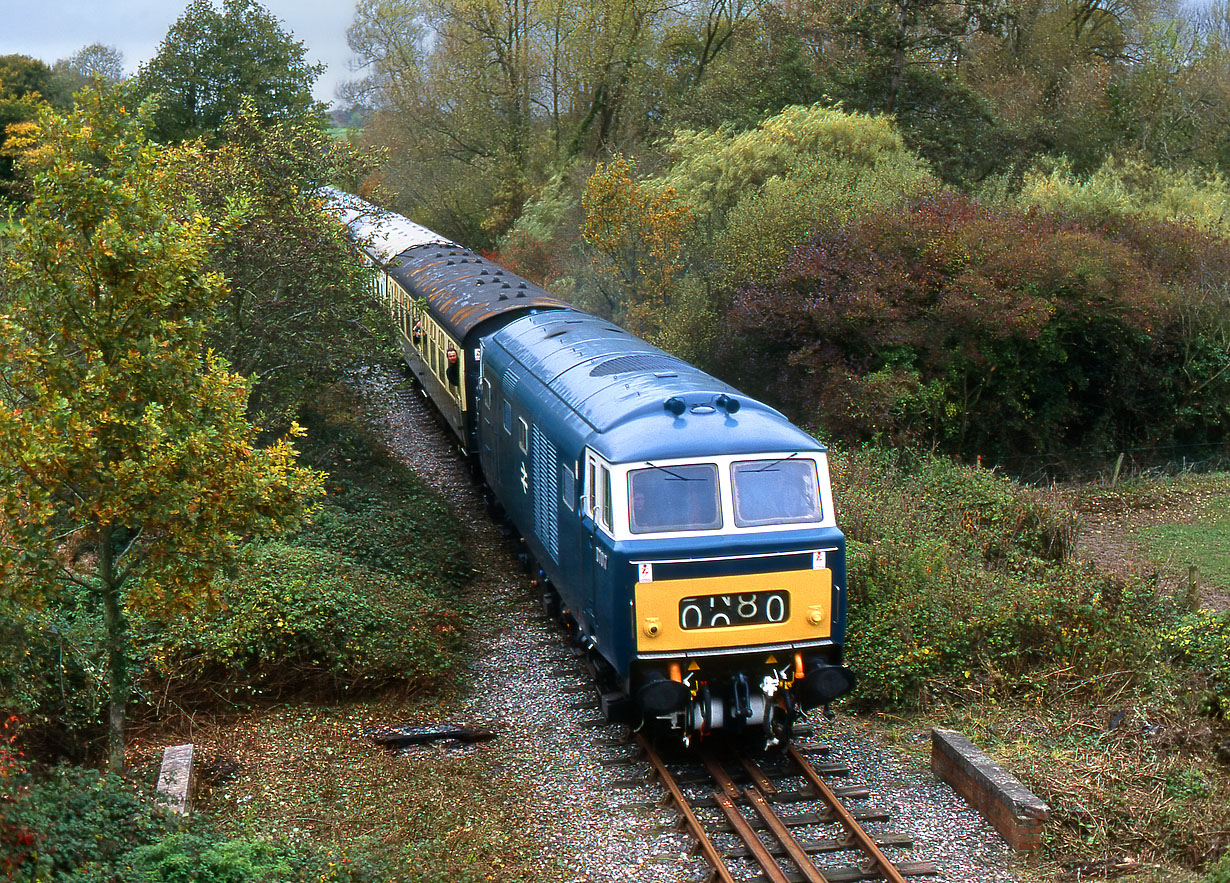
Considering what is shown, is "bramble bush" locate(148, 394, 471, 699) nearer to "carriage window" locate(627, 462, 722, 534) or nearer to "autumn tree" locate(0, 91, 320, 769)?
"autumn tree" locate(0, 91, 320, 769)

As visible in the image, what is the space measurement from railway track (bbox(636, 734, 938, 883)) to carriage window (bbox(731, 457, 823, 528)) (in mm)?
2012

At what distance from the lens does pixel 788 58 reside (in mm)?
29156

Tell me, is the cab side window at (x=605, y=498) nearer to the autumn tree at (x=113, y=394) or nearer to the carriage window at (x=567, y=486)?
the carriage window at (x=567, y=486)

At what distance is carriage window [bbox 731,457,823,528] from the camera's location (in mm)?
8859

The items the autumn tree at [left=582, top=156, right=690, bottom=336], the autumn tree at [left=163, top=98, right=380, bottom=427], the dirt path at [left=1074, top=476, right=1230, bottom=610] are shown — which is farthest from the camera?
the autumn tree at [left=582, top=156, right=690, bottom=336]

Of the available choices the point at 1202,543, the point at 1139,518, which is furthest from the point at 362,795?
the point at 1139,518

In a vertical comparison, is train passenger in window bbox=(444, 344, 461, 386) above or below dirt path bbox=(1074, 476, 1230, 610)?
above

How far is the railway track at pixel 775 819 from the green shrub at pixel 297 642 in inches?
111

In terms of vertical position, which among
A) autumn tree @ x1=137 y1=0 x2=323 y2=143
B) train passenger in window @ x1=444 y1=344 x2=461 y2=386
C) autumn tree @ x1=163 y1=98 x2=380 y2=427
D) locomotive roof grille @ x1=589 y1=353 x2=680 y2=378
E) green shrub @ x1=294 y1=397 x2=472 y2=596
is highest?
autumn tree @ x1=137 y1=0 x2=323 y2=143

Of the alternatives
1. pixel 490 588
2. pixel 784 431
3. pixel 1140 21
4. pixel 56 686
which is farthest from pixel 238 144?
pixel 1140 21

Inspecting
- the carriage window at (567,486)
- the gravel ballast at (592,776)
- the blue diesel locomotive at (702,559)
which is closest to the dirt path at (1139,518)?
the gravel ballast at (592,776)

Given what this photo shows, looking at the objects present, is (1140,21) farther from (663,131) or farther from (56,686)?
(56,686)

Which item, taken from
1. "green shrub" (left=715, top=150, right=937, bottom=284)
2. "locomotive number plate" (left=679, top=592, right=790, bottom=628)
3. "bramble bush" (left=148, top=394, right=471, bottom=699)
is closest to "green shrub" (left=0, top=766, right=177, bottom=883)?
"bramble bush" (left=148, top=394, right=471, bottom=699)

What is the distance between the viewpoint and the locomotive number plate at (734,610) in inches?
340
